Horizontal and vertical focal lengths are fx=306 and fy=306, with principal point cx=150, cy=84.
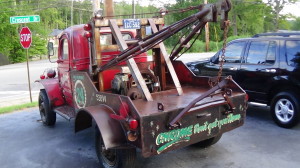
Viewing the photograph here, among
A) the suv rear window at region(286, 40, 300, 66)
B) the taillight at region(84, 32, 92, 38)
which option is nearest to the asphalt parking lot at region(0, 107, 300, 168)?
the suv rear window at region(286, 40, 300, 66)

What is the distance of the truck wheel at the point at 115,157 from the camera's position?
3.92m

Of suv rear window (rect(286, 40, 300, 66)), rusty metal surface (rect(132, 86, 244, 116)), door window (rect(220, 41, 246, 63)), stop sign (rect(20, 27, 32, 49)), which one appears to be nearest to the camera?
rusty metal surface (rect(132, 86, 244, 116))

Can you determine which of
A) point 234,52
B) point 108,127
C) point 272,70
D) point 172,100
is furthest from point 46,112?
point 272,70

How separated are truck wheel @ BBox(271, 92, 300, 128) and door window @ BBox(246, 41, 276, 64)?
2.47 ft

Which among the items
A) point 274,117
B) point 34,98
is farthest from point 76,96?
point 34,98

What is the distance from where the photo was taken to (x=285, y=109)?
6.01 m

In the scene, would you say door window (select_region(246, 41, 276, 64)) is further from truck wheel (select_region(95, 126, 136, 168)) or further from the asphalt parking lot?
truck wheel (select_region(95, 126, 136, 168))

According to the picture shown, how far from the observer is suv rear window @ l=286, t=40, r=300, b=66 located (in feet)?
19.0

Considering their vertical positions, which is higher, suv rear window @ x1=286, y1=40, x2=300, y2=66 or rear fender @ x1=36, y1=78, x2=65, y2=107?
suv rear window @ x1=286, y1=40, x2=300, y2=66

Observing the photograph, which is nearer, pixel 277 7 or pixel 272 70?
pixel 272 70

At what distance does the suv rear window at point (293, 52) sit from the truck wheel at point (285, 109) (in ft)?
2.05

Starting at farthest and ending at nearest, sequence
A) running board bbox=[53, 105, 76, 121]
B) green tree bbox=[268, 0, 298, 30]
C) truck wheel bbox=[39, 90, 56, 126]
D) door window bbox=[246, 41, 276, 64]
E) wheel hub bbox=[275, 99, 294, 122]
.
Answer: green tree bbox=[268, 0, 298, 30] < truck wheel bbox=[39, 90, 56, 126] < door window bbox=[246, 41, 276, 64] < wheel hub bbox=[275, 99, 294, 122] < running board bbox=[53, 105, 76, 121]

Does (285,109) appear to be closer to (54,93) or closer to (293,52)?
(293,52)

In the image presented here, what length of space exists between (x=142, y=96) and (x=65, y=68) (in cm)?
234
